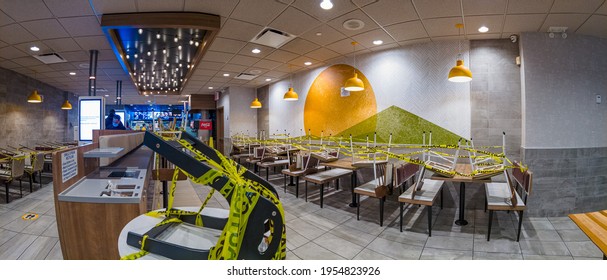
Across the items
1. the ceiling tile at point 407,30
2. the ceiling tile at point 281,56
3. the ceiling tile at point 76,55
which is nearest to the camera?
the ceiling tile at point 407,30

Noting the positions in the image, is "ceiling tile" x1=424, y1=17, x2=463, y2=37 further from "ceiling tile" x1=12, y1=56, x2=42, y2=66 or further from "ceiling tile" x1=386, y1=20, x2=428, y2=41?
"ceiling tile" x1=12, y1=56, x2=42, y2=66

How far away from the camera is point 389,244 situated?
285 cm

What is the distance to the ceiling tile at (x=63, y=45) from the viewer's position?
4418 millimetres

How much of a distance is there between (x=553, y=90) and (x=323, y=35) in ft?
11.9

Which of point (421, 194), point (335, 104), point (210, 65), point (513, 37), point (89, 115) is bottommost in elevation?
point (421, 194)

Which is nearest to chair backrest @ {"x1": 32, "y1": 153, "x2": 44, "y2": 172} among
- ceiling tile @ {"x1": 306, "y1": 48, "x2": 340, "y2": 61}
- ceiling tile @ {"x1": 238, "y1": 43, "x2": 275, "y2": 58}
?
ceiling tile @ {"x1": 238, "y1": 43, "x2": 275, "y2": 58}

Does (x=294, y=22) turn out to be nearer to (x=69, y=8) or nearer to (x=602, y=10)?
(x=69, y=8)

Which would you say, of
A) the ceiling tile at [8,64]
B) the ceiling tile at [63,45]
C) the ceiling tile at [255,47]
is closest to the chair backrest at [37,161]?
the ceiling tile at [63,45]

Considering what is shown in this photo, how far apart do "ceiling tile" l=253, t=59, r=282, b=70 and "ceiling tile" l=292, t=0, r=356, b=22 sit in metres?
2.54

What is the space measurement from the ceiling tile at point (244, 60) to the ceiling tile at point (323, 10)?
2.43m

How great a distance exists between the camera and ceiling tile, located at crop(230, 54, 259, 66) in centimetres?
555

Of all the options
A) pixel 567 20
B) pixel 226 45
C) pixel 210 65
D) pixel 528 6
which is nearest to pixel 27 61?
pixel 210 65

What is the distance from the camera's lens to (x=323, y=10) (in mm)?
3410

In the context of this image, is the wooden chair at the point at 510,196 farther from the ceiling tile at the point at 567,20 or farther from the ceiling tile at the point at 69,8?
the ceiling tile at the point at 69,8
